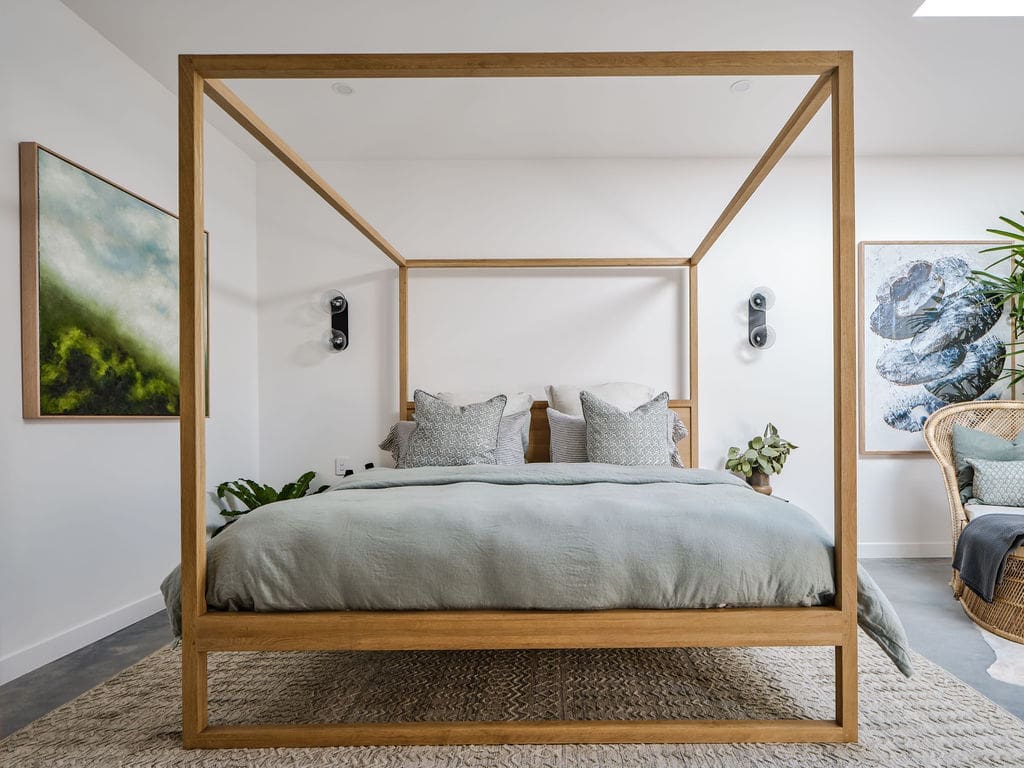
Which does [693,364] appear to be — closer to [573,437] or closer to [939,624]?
[573,437]

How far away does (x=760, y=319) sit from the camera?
4035mm

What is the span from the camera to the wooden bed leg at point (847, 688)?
170 centimetres

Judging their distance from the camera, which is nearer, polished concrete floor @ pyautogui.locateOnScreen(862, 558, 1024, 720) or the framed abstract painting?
polished concrete floor @ pyautogui.locateOnScreen(862, 558, 1024, 720)

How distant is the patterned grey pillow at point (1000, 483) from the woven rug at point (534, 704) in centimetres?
134

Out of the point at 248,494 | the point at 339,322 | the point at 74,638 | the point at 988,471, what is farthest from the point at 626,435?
the point at 74,638

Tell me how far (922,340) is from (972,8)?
2.04 metres

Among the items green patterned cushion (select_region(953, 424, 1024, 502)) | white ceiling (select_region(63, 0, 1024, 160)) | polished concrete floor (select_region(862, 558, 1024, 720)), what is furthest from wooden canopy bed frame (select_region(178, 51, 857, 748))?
green patterned cushion (select_region(953, 424, 1024, 502))

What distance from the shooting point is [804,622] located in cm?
169

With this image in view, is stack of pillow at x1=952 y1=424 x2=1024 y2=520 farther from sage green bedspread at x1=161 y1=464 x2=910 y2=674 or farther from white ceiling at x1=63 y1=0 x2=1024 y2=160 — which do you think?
sage green bedspread at x1=161 y1=464 x2=910 y2=674

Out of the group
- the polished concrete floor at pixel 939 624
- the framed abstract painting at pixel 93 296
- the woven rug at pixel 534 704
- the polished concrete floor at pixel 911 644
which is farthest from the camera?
the framed abstract painting at pixel 93 296

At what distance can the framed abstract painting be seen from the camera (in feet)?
7.79

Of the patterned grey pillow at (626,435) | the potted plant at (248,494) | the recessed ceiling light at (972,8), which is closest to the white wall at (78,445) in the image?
the potted plant at (248,494)

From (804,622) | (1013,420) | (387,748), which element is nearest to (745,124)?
(1013,420)

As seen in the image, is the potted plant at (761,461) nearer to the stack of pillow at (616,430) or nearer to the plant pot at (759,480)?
the plant pot at (759,480)
